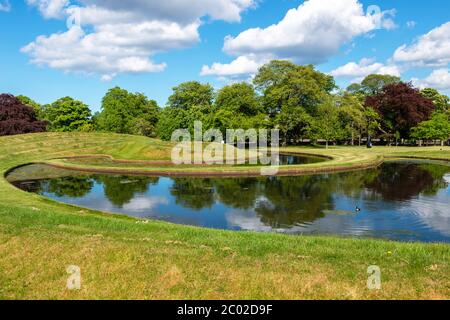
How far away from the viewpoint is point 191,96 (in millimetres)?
101688

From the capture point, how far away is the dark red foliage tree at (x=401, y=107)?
89938mm

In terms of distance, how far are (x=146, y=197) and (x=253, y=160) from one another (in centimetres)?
2758

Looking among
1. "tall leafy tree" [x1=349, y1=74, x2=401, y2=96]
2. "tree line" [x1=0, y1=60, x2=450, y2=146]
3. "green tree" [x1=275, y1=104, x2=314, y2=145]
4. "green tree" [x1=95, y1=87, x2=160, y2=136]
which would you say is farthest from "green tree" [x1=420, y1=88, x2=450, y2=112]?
"green tree" [x1=95, y1=87, x2=160, y2=136]

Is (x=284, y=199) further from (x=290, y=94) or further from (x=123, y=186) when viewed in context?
(x=290, y=94)

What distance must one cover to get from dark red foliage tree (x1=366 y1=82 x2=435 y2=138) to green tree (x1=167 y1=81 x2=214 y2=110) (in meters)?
41.1

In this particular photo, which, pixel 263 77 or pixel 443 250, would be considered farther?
pixel 263 77

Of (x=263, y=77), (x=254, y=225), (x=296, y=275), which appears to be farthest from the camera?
(x=263, y=77)

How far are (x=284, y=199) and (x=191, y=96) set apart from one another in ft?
249

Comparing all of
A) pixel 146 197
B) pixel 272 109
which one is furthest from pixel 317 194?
pixel 272 109

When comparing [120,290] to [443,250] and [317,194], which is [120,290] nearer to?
[443,250]

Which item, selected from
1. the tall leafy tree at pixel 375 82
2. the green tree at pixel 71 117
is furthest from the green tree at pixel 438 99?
the green tree at pixel 71 117

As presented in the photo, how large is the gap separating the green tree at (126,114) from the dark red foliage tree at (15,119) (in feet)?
53.1

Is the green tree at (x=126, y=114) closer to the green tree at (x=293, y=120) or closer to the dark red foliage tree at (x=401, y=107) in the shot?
the green tree at (x=293, y=120)

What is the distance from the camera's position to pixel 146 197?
31125mm
